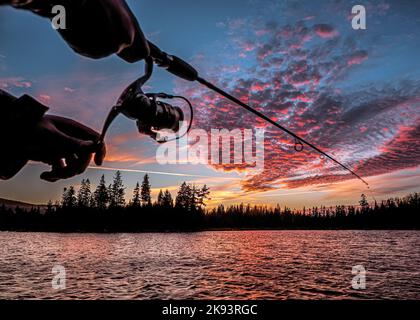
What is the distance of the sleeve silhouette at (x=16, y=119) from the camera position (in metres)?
1.13

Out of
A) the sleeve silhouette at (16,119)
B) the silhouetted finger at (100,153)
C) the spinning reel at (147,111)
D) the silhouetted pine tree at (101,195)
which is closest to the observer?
the sleeve silhouette at (16,119)

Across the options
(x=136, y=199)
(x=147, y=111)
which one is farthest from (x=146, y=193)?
(x=147, y=111)

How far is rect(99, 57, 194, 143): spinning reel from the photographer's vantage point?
154 cm

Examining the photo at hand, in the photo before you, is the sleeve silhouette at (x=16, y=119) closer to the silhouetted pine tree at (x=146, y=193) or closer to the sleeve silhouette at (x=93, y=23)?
the sleeve silhouette at (x=93, y=23)

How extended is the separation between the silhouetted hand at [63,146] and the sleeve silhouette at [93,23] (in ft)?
1.12

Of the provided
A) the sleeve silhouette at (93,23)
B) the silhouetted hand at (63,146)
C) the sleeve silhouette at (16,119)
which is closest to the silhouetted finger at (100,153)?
the silhouetted hand at (63,146)

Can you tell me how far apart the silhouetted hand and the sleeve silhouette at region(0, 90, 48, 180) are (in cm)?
3

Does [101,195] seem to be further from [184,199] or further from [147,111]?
[147,111]

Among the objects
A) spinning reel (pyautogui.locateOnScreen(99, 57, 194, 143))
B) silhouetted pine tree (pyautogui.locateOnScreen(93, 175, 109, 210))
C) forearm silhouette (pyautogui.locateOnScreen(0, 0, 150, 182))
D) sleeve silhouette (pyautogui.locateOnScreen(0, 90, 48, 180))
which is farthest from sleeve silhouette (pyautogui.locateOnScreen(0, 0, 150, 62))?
silhouetted pine tree (pyautogui.locateOnScreen(93, 175, 109, 210))
